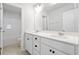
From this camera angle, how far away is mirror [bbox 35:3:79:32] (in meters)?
0.92

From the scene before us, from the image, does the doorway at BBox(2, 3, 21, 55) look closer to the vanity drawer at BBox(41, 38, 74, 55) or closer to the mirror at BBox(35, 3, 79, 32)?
the mirror at BBox(35, 3, 79, 32)

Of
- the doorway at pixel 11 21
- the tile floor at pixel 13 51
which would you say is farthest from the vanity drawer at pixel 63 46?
the doorway at pixel 11 21

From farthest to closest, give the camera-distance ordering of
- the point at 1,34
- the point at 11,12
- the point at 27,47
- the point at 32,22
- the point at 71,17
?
the point at 27,47 < the point at 1,34 < the point at 32,22 < the point at 11,12 < the point at 71,17

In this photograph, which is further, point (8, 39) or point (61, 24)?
point (8, 39)

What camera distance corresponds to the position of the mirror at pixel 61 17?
92 cm

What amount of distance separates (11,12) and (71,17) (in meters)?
1.09

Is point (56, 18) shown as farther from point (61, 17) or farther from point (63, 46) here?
point (63, 46)

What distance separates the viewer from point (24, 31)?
1358mm

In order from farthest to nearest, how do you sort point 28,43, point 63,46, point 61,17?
1. point 28,43
2. point 61,17
3. point 63,46

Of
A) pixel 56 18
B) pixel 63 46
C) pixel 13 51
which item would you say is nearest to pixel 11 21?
pixel 13 51

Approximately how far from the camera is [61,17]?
1.03 metres

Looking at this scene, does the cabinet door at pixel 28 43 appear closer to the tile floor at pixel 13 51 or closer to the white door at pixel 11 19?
the tile floor at pixel 13 51

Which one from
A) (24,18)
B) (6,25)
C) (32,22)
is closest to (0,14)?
(6,25)

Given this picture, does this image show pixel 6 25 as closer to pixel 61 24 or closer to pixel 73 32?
pixel 61 24
